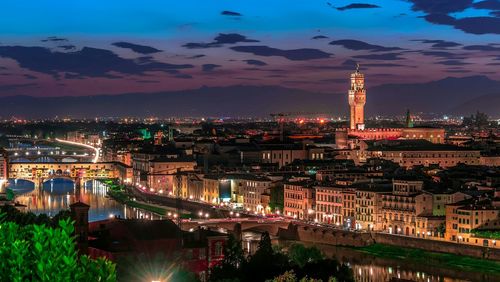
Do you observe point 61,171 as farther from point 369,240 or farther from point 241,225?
point 369,240

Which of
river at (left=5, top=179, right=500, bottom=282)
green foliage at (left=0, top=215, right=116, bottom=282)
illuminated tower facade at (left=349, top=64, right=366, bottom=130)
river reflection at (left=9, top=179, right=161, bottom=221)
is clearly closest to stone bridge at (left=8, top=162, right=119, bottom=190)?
river reflection at (left=9, top=179, right=161, bottom=221)

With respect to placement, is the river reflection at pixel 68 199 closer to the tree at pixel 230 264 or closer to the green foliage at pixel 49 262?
the tree at pixel 230 264

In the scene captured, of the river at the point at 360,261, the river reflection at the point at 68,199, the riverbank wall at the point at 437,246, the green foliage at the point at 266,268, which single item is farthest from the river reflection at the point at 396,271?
the river reflection at the point at 68,199

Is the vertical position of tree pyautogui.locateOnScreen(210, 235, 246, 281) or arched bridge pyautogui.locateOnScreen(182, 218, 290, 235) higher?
tree pyautogui.locateOnScreen(210, 235, 246, 281)

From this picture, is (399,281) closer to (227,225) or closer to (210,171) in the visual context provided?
(227,225)

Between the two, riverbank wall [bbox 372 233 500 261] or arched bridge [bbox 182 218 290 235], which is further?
arched bridge [bbox 182 218 290 235]

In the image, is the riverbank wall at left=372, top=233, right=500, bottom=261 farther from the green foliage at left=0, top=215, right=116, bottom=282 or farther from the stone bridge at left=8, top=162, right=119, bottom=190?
the stone bridge at left=8, top=162, right=119, bottom=190

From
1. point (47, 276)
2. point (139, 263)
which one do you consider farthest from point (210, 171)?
point (47, 276)
